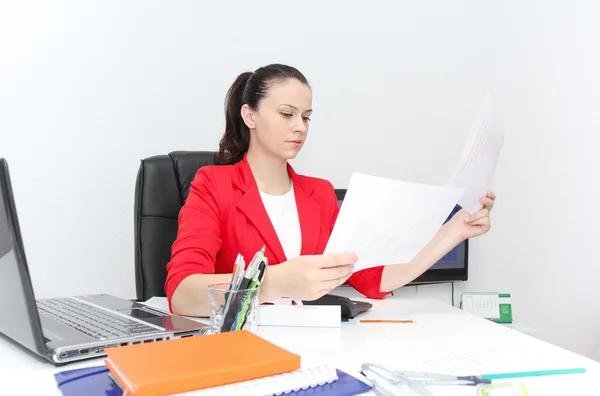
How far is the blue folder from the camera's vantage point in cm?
63

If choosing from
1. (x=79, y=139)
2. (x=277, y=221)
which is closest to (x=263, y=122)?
(x=277, y=221)

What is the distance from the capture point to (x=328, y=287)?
3.13 feet

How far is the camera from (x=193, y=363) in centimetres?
64

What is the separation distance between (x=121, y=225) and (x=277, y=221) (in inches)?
28.3

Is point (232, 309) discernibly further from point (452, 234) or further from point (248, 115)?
point (248, 115)

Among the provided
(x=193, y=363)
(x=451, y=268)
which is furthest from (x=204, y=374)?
(x=451, y=268)

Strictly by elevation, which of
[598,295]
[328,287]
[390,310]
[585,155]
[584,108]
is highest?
[584,108]

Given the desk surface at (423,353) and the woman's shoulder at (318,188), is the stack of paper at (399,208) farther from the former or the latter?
the woman's shoulder at (318,188)

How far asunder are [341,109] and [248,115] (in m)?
0.71

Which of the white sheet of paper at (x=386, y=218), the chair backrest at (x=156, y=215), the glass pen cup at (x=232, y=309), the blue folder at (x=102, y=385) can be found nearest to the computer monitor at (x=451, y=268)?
the chair backrest at (x=156, y=215)

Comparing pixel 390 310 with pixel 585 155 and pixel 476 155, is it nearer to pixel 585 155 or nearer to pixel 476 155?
pixel 476 155

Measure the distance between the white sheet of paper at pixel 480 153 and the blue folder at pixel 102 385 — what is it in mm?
481

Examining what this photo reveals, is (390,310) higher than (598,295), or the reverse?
(390,310)

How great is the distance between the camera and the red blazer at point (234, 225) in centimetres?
130
